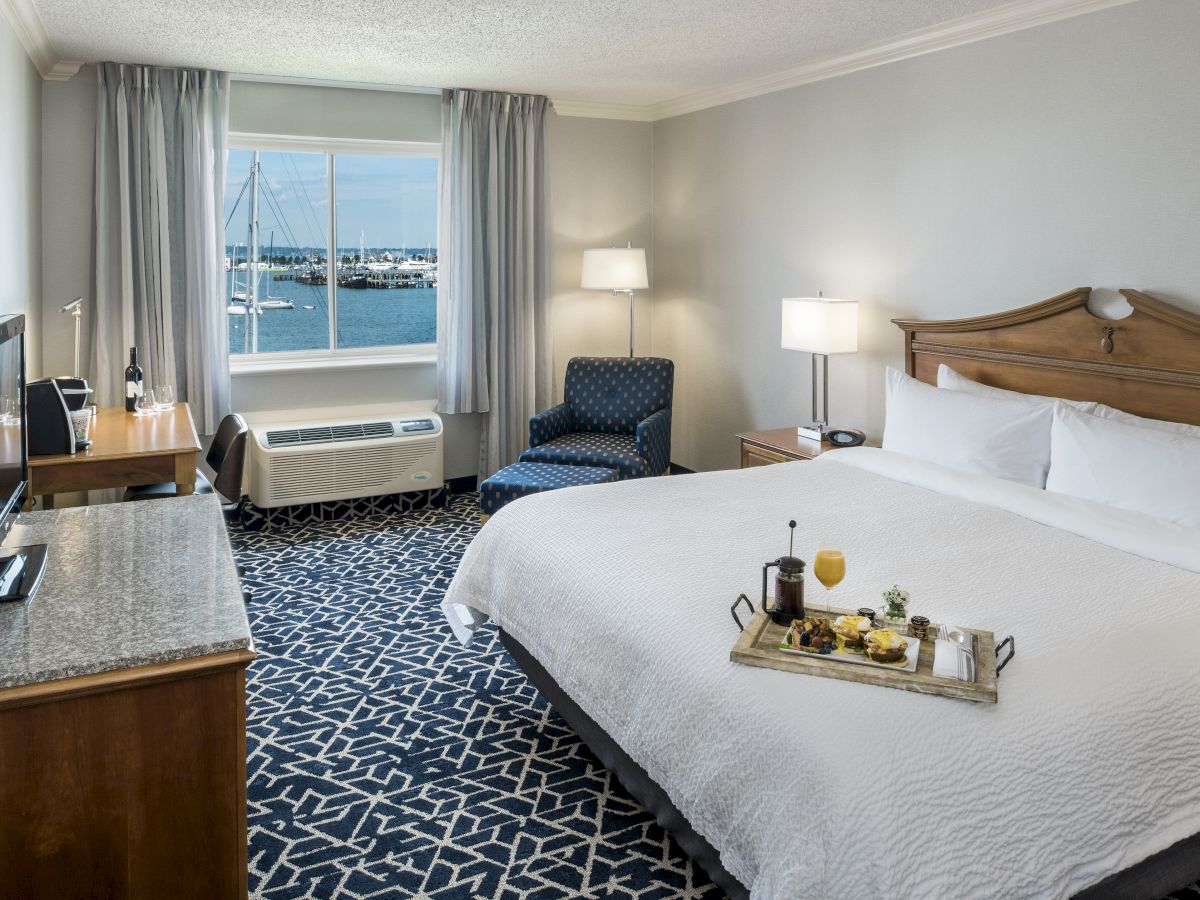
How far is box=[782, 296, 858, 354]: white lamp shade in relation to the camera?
4492mm

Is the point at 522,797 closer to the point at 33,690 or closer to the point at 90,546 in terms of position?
the point at 90,546

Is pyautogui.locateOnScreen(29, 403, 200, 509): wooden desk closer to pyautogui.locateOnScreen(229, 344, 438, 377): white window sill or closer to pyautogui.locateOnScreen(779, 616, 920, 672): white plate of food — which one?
pyautogui.locateOnScreen(229, 344, 438, 377): white window sill

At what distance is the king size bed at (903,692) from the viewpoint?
5.40 feet

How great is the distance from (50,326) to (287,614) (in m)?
2.19

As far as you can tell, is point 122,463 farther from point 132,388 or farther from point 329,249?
point 329,249

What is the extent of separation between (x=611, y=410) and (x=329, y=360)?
5.75 ft

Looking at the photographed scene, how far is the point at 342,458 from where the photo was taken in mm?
5516

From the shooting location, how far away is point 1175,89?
3324 millimetres

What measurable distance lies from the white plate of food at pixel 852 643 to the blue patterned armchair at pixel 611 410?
3111mm

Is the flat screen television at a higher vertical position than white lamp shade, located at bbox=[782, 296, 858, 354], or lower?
lower

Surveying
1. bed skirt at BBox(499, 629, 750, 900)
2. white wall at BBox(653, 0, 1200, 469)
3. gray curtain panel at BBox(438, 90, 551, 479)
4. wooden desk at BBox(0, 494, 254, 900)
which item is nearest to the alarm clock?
white wall at BBox(653, 0, 1200, 469)

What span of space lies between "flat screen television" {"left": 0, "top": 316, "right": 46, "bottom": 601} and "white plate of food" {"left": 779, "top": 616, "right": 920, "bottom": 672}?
4.98 feet

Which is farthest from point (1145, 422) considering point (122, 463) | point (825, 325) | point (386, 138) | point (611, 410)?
point (386, 138)

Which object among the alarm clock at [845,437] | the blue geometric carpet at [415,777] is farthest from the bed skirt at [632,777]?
the alarm clock at [845,437]
